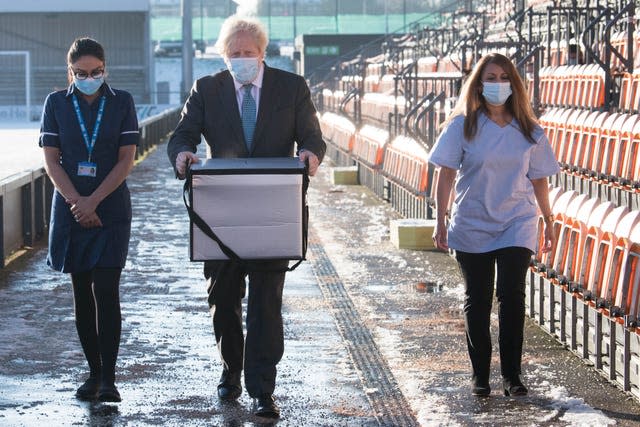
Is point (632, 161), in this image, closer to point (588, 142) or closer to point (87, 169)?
point (588, 142)

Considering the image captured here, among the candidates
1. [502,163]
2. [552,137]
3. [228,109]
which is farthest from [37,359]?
[552,137]

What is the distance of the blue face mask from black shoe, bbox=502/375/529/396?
7.63ft

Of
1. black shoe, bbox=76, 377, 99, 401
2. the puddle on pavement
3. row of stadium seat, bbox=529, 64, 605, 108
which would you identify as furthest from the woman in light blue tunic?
row of stadium seat, bbox=529, 64, 605, 108

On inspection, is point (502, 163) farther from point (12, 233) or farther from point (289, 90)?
point (12, 233)

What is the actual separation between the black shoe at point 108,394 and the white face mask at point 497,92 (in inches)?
85.8

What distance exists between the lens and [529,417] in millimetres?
6430

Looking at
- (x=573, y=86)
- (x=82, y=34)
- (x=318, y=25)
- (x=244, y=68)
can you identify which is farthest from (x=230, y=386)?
(x=82, y=34)

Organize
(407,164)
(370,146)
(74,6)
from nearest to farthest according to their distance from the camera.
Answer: (407,164) < (370,146) < (74,6)

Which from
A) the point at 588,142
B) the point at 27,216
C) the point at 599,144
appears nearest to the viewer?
the point at 599,144

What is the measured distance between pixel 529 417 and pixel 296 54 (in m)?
56.2

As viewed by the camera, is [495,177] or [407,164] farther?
[407,164]

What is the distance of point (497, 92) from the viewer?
6676 mm

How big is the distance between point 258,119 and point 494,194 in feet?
3.71

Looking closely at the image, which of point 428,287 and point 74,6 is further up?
point 74,6
